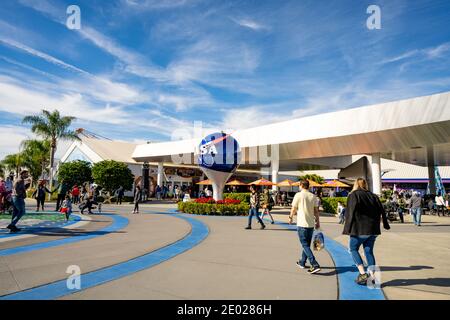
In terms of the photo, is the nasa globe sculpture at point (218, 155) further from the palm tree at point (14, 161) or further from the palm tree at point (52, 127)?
the palm tree at point (14, 161)

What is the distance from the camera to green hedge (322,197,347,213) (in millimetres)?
19634

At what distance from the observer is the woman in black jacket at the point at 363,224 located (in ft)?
14.7

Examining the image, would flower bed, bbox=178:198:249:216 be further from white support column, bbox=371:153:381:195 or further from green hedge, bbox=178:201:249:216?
white support column, bbox=371:153:381:195

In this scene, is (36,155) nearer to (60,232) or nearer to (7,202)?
(7,202)

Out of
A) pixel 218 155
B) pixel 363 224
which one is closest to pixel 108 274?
pixel 363 224

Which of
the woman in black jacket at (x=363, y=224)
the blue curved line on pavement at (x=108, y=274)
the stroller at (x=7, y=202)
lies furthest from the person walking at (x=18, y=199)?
the woman in black jacket at (x=363, y=224)

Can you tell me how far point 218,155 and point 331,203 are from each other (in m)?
8.39

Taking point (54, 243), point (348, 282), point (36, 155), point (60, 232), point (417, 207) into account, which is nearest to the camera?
point (348, 282)

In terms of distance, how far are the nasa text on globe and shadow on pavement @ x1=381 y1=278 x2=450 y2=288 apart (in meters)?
14.4

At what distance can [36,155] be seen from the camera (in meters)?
38.6

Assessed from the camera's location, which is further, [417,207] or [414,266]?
[417,207]

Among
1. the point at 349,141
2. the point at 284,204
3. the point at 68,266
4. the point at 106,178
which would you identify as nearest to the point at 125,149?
the point at 106,178
